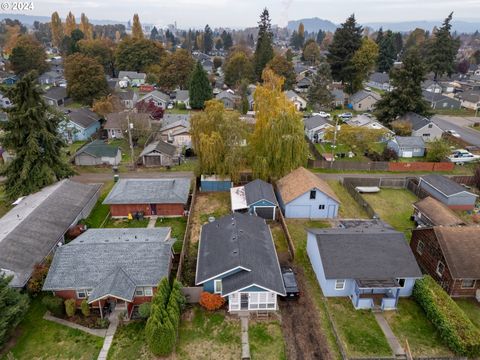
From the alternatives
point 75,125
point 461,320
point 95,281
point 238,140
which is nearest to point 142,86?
point 75,125

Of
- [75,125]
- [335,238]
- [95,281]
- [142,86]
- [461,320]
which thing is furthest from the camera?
[142,86]

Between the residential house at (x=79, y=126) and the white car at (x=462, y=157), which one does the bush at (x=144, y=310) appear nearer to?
the residential house at (x=79, y=126)

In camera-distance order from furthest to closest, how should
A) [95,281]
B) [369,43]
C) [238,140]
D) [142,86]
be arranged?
[142,86]
[369,43]
[238,140]
[95,281]

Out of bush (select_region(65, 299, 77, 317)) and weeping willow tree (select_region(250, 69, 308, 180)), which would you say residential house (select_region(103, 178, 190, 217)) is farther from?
bush (select_region(65, 299, 77, 317))

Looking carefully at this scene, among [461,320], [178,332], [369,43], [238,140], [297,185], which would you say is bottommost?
[178,332]

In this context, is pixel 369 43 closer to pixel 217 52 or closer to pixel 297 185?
pixel 297 185

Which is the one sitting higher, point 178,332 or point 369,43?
point 369,43
